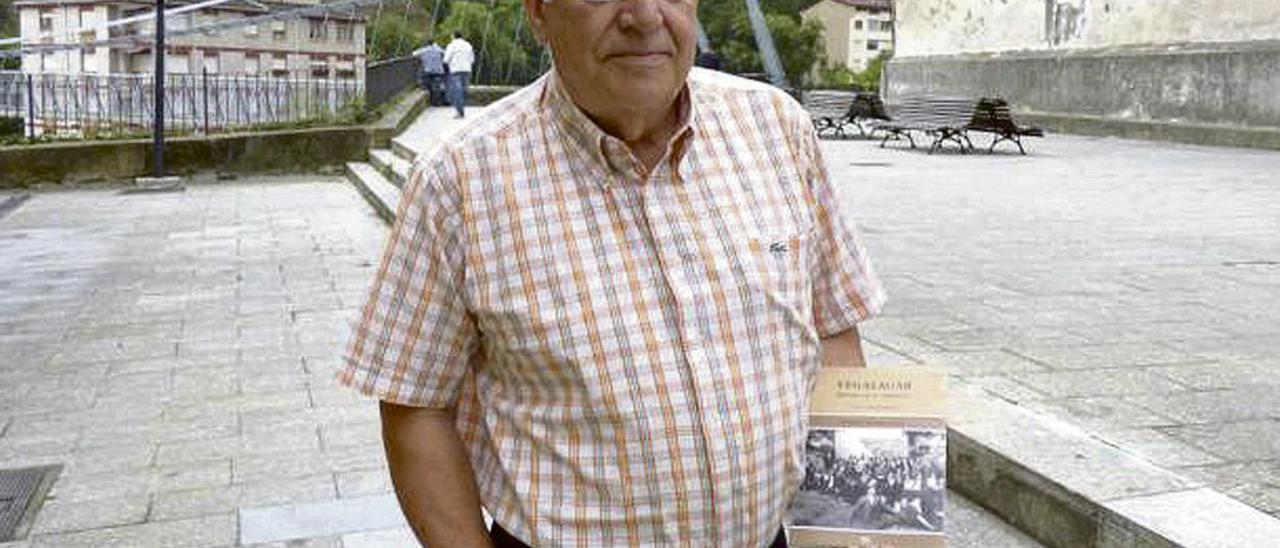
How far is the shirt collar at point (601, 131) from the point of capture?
150 cm

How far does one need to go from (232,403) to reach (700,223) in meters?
4.41

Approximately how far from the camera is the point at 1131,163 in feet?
50.3

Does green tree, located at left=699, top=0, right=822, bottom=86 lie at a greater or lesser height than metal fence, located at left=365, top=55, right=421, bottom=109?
greater

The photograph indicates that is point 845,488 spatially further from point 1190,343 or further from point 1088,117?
point 1088,117

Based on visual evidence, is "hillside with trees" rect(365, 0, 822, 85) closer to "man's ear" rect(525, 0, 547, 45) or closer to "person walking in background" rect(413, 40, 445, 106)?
"person walking in background" rect(413, 40, 445, 106)

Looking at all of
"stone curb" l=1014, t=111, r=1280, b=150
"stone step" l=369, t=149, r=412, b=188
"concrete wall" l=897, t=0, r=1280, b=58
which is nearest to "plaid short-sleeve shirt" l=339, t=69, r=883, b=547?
"stone step" l=369, t=149, r=412, b=188

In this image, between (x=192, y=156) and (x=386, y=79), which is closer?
(x=192, y=156)

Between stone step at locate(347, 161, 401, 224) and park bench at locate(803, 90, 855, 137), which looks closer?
stone step at locate(347, 161, 401, 224)

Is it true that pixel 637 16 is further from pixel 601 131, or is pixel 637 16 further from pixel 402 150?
pixel 402 150

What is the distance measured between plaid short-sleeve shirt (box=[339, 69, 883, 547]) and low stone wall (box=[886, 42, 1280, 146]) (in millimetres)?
17245

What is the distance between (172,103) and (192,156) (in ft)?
9.10

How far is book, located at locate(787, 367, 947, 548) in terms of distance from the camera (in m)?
1.59

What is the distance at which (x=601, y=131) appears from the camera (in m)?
1.50

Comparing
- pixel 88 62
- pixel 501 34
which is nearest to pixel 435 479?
pixel 501 34
